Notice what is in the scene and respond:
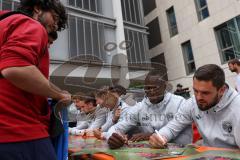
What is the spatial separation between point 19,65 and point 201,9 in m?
12.3

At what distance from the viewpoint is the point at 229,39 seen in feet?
34.7

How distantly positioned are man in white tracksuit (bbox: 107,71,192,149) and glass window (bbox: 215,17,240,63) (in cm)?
810

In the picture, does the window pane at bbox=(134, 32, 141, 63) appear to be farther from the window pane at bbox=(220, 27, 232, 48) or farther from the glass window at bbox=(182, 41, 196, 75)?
the window pane at bbox=(220, 27, 232, 48)

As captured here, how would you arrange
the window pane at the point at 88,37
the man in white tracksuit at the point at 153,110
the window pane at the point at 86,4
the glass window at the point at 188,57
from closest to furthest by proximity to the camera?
1. the man in white tracksuit at the point at 153,110
2. the window pane at the point at 88,37
3. the window pane at the point at 86,4
4. the glass window at the point at 188,57

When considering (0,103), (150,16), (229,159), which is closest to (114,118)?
(229,159)

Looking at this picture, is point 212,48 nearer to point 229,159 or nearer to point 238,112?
point 238,112

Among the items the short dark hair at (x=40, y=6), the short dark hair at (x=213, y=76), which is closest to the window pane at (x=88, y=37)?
the short dark hair at (x=213, y=76)

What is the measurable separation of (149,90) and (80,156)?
1.39 metres

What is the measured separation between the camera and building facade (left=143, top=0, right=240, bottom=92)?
10.6 m

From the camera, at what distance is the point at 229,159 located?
4.40ft

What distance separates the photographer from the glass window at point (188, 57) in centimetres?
1256

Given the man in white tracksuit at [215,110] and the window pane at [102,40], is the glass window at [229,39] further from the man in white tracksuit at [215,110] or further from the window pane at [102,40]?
the man in white tracksuit at [215,110]

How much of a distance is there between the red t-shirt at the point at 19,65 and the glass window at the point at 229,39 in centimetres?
1030

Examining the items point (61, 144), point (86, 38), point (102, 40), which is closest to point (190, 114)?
point (61, 144)
